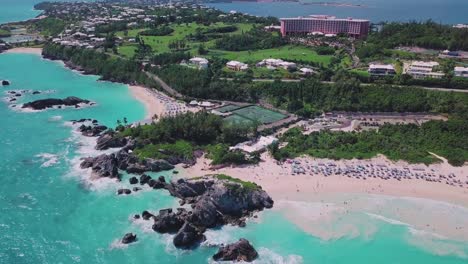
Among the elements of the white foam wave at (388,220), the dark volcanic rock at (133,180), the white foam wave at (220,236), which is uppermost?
the dark volcanic rock at (133,180)

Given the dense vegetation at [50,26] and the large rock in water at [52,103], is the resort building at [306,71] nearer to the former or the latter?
the large rock in water at [52,103]

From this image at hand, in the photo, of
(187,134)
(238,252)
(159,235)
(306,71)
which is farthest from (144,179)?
(306,71)

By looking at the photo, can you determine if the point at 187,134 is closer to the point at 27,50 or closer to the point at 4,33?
the point at 27,50

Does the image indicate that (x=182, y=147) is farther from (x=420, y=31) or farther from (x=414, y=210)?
(x=420, y=31)

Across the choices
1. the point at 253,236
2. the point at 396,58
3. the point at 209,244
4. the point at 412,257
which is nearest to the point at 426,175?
the point at 412,257

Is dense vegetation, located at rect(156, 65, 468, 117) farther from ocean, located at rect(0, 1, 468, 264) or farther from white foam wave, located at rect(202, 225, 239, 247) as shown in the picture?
white foam wave, located at rect(202, 225, 239, 247)

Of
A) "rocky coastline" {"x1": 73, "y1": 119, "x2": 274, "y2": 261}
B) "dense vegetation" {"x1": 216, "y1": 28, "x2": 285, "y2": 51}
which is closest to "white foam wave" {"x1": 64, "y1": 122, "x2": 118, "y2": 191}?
"rocky coastline" {"x1": 73, "y1": 119, "x2": 274, "y2": 261}

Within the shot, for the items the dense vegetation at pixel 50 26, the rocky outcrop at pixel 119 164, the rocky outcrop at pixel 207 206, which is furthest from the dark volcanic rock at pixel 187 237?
the dense vegetation at pixel 50 26
